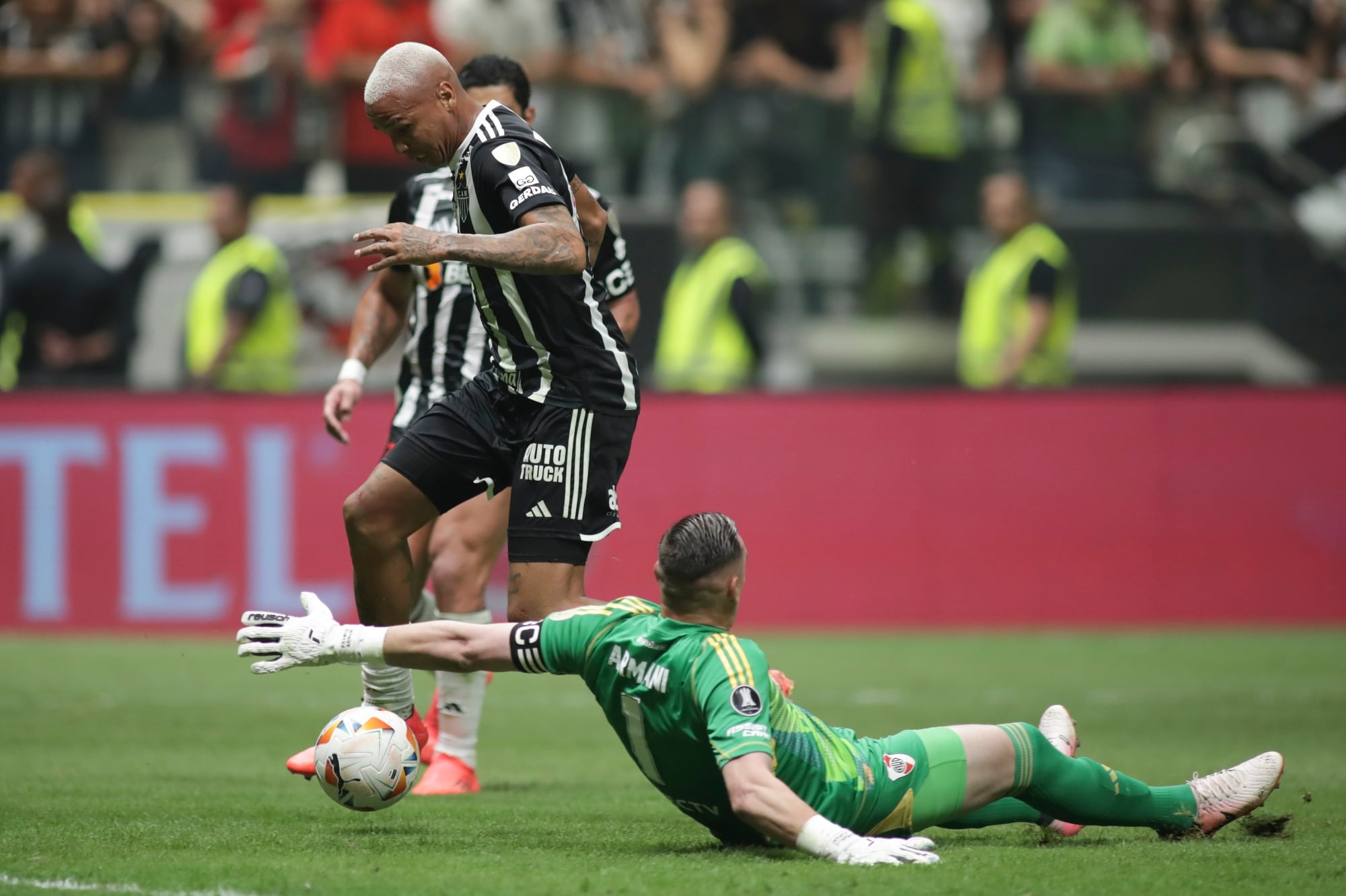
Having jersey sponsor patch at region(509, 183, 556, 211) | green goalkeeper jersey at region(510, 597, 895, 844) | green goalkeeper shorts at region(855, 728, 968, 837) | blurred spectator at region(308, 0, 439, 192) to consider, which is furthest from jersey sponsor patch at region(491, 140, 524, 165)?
blurred spectator at region(308, 0, 439, 192)

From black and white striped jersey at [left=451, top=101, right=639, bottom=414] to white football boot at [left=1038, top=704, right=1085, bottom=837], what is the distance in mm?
1790

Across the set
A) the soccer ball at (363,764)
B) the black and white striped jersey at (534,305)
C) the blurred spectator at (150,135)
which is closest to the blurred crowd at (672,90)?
the blurred spectator at (150,135)

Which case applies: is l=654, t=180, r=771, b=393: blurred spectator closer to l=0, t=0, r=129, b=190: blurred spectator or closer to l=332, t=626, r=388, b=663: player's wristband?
l=0, t=0, r=129, b=190: blurred spectator

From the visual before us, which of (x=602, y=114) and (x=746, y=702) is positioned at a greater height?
(x=602, y=114)

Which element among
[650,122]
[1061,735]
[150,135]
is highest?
[650,122]

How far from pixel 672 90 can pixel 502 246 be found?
8964 mm

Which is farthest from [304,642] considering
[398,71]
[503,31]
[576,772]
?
[503,31]

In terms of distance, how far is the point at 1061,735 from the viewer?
220 inches

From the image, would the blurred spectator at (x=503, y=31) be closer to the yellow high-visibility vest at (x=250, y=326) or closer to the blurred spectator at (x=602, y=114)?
the blurred spectator at (x=602, y=114)

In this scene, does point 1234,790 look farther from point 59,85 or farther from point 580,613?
point 59,85

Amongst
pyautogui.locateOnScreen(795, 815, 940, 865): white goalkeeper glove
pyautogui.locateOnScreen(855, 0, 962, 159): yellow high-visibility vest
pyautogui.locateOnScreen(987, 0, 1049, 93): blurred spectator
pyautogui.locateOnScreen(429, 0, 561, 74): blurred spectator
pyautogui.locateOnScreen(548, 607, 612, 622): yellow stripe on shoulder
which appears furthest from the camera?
pyautogui.locateOnScreen(987, 0, 1049, 93): blurred spectator

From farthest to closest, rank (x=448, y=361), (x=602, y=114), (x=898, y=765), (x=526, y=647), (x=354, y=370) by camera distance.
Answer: (x=602, y=114)
(x=448, y=361)
(x=354, y=370)
(x=898, y=765)
(x=526, y=647)

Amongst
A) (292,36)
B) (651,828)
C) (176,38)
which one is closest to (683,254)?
(292,36)

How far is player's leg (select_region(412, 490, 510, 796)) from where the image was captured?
23.2 feet
